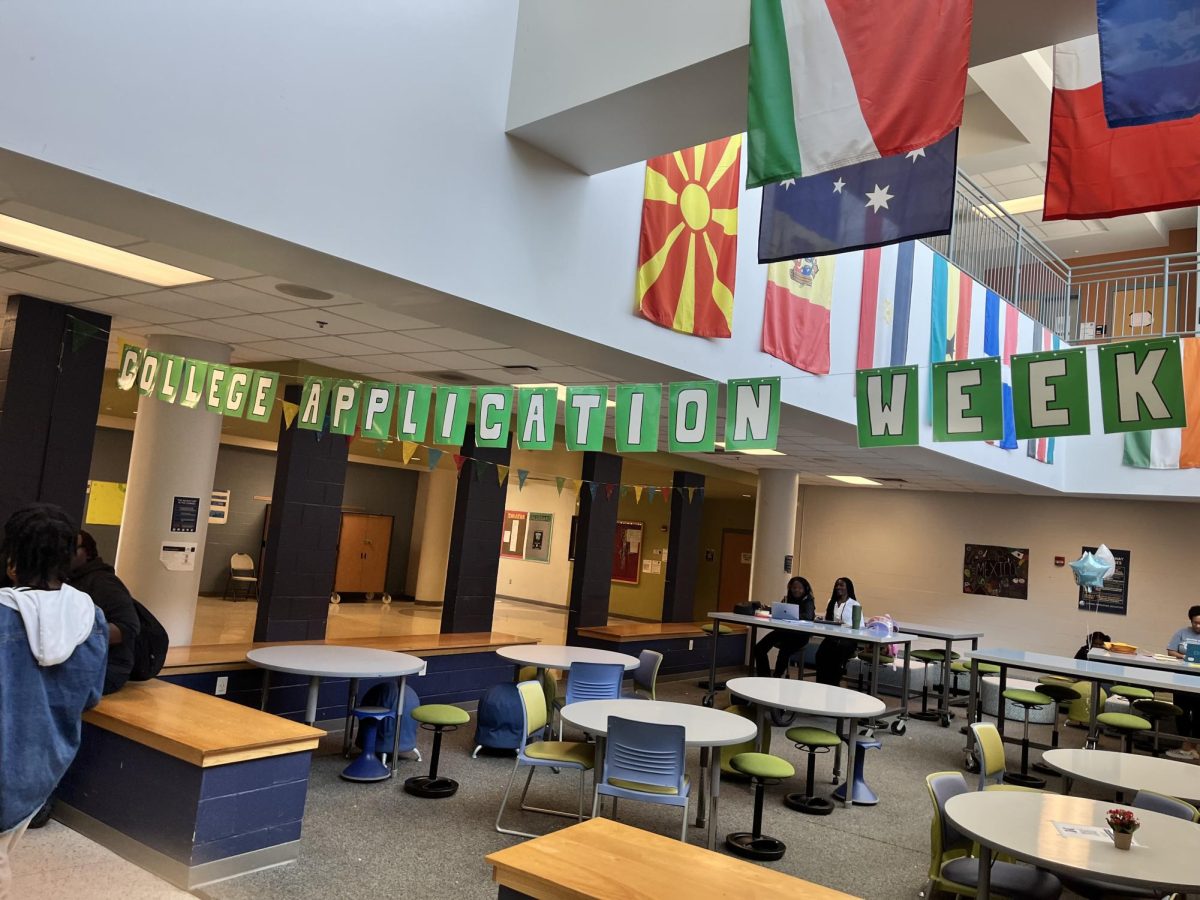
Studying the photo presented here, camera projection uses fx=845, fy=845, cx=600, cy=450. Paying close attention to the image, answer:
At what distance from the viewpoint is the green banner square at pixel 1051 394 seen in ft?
11.3

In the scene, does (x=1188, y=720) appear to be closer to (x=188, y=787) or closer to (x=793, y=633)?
(x=793, y=633)

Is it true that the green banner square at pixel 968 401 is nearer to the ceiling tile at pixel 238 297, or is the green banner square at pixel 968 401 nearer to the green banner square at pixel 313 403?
the green banner square at pixel 313 403

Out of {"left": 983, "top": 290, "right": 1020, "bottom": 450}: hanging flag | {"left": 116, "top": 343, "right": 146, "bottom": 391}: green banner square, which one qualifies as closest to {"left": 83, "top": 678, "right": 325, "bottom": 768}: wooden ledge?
{"left": 116, "top": 343, "right": 146, "bottom": 391}: green banner square

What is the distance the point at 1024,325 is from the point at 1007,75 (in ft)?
9.99

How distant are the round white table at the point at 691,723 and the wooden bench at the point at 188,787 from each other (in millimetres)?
1459

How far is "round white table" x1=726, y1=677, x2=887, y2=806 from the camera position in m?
5.42

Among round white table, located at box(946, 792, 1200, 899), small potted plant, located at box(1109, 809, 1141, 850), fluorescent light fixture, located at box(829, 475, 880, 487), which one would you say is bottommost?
round white table, located at box(946, 792, 1200, 899)

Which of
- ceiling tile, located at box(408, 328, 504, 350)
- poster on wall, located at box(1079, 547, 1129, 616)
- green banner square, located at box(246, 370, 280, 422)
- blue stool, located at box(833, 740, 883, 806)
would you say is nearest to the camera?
green banner square, located at box(246, 370, 280, 422)

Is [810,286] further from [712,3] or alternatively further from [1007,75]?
[1007,75]

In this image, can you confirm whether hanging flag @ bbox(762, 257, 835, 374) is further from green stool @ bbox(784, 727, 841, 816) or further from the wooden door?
the wooden door

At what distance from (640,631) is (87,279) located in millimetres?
7527

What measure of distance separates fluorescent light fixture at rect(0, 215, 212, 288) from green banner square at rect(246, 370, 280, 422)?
2.15 feet

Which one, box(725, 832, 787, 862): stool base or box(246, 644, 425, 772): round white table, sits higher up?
box(246, 644, 425, 772): round white table

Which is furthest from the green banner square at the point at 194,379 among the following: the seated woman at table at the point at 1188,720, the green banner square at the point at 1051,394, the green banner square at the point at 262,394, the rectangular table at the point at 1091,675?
the seated woman at table at the point at 1188,720
